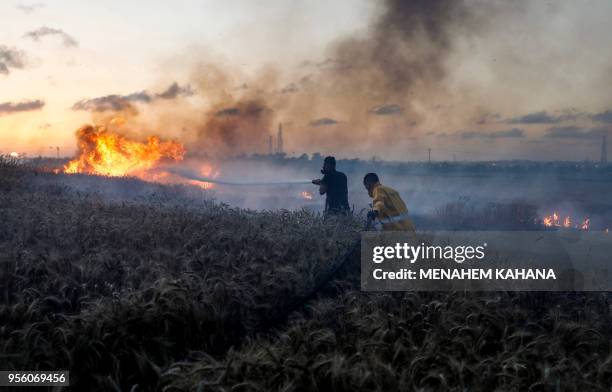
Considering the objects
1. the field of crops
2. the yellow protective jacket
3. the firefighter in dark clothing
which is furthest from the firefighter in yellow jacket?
the firefighter in dark clothing

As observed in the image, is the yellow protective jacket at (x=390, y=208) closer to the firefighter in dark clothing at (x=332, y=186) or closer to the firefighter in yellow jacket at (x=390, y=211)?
the firefighter in yellow jacket at (x=390, y=211)

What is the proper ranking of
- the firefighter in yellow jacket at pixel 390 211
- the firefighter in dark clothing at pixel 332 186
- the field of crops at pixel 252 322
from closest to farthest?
the field of crops at pixel 252 322, the firefighter in yellow jacket at pixel 390 211, the firefighter in dark clothing at pixel 332 186

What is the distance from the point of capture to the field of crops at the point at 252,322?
151 inches

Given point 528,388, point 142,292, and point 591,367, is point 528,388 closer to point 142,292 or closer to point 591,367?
point 591,367

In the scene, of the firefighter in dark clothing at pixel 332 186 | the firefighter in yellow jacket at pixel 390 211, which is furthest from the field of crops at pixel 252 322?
the firefighter in dark clothing at pixel 332 186

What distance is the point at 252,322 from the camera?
5.38 meters

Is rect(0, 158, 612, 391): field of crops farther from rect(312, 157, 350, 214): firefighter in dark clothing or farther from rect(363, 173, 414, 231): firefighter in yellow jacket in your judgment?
rect(312, 157, 350, 214): firefighter in dark clothing

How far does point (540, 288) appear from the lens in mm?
6898

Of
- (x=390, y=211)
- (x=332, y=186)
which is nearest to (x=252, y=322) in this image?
(x=390, y=211)

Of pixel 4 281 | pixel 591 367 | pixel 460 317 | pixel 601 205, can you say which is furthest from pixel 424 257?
pixel 601 205

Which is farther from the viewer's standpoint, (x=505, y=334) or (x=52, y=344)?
(x=505, y=334)

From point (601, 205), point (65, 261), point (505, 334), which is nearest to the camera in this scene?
point (505, 334)

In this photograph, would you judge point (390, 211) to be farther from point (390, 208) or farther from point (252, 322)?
point (252, 322)

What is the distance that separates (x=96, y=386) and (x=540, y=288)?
18.2 ft
